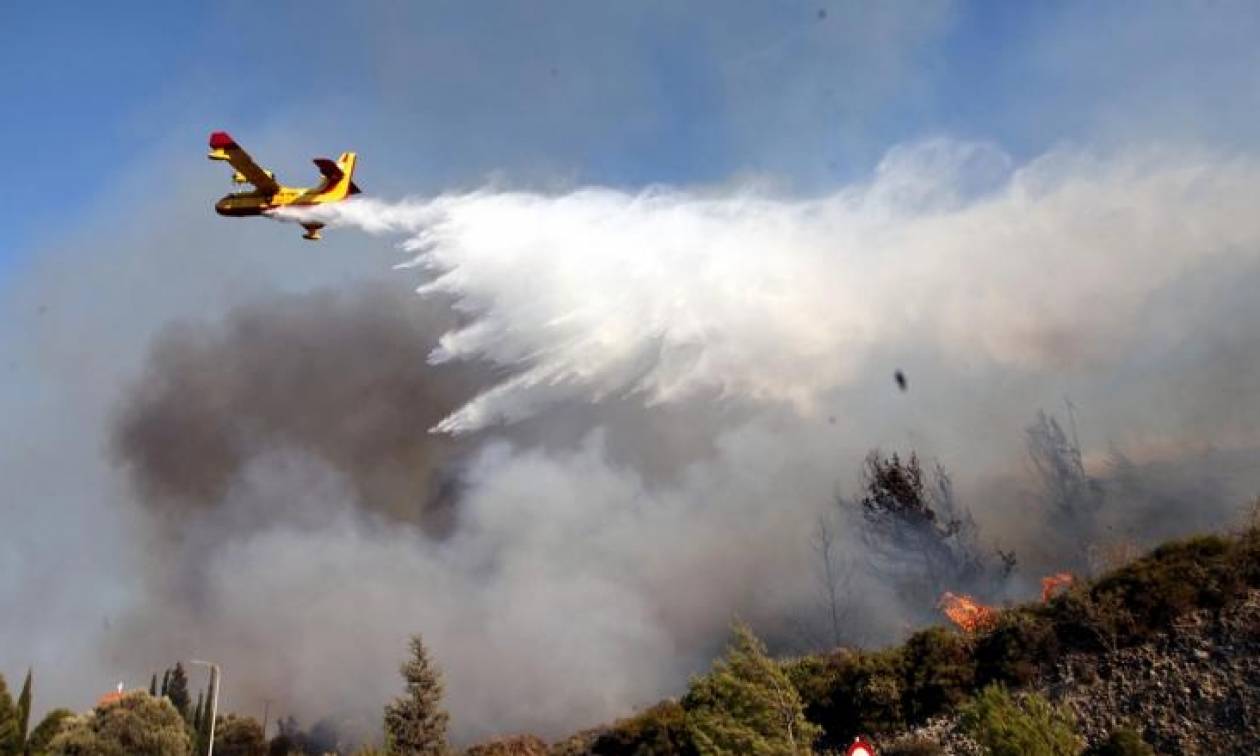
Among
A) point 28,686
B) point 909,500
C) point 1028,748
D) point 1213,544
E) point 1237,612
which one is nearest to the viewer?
point 1028,748

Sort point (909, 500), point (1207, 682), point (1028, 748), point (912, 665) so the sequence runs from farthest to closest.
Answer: point (909, 500) < point (912, 665) < point (1207, 682) < point (1028, 748)

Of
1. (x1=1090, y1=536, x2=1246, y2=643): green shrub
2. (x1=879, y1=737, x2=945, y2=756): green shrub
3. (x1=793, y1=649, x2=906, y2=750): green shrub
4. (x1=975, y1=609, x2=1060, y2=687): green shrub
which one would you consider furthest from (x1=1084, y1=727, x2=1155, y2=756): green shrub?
(x1=793, y1=649, x2=906, y2=750): green shrub

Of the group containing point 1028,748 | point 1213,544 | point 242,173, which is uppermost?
point 242,173

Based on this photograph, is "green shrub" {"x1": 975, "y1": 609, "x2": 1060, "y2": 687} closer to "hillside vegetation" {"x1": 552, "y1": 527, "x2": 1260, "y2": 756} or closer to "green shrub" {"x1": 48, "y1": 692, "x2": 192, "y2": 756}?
"hillside vegetation" {"x1": 552, "y1": 527, "x2": 1260, "y2": 756}

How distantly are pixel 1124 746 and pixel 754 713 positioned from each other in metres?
11.0

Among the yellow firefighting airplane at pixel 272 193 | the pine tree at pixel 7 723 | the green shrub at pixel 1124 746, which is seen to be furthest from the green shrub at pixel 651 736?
the pine tree at pixel 7 723

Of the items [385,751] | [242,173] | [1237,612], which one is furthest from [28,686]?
[1237,612]

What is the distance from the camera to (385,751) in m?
29.2

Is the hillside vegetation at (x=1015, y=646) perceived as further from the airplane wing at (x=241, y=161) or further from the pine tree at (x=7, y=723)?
the pine tree at (x=7, y=723)

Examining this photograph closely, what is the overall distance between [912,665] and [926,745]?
450 cm

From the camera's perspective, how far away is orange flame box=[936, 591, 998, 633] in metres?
38.6

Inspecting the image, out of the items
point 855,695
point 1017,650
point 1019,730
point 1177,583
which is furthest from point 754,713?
point 1177,583

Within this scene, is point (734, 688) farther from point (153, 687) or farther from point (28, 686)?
point (153, 687)

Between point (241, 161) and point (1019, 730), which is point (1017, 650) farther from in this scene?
point (241, 161)
